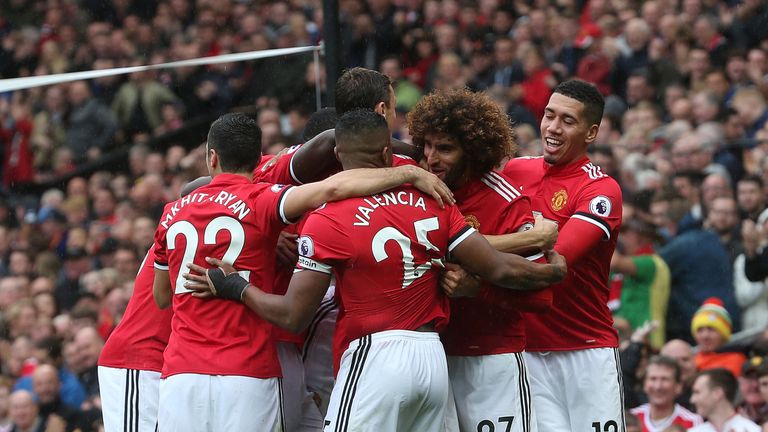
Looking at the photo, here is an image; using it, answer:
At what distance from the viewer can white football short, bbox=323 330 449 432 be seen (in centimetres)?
562

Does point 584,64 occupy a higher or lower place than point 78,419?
higher

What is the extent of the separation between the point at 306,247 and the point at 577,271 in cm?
164

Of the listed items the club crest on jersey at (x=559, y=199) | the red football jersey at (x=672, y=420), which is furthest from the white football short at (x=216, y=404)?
the red football jersey at (x=672, y=420)

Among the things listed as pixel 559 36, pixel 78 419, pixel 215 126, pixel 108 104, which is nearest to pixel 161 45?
pixel 108 104

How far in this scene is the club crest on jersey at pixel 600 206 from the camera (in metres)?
6.45

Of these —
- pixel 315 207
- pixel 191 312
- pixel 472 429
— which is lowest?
pixel 472 429

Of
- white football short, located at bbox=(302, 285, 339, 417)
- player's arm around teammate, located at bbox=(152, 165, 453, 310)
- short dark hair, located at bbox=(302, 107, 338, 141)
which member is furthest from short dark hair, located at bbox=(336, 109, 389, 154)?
white football short, located at bbox=(302, 285, 339, 417)

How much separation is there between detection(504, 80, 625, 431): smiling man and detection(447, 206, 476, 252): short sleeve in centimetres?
90

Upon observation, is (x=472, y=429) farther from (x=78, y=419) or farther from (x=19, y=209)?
(x=19, y=209)

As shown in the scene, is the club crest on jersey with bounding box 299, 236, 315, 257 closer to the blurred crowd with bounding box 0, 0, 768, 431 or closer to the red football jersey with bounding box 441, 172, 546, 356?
the red football jersey with bounding box 441, 172, 546, 356

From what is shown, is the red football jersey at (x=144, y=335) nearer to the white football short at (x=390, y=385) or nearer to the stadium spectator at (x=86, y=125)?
the white football short at (x=390, y=385)

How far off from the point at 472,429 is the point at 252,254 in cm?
133

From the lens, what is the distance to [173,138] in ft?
48.8

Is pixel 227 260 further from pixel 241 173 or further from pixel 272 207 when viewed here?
pixel 241 173
